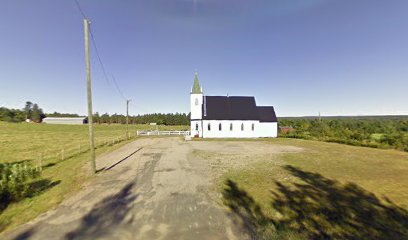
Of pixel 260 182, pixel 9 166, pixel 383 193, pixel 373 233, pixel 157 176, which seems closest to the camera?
pixel 373 233

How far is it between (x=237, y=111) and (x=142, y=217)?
32003mm

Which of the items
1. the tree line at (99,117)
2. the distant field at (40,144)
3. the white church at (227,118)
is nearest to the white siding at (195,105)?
the white church at (227,118)

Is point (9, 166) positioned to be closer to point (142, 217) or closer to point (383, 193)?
point (142, 217)

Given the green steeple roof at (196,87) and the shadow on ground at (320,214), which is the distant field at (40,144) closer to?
the green steeple roof at (196,87)

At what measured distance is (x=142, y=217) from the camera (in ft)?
19.3

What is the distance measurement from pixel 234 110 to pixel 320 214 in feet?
102

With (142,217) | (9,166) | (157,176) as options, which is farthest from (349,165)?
(9,166)

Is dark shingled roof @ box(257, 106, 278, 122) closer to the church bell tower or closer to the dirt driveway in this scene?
the church bell tower

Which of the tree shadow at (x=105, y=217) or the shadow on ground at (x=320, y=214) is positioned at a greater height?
the tree shadow at (x=105, y=217)

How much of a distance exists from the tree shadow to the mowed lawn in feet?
11.3

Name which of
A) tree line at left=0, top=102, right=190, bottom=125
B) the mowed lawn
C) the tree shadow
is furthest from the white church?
tree line at left=0, top=102, right=190, bottom=125

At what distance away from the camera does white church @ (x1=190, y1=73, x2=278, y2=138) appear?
114ft

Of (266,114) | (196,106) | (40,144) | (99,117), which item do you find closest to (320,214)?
(196,106)

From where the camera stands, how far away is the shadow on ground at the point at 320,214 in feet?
16.7
